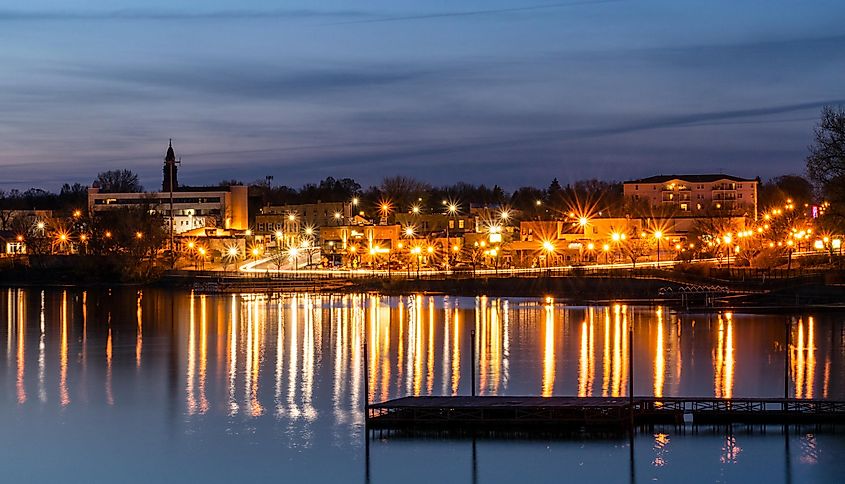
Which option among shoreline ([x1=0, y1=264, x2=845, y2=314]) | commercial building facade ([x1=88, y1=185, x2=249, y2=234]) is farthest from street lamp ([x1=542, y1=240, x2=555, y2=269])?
commercial building facade ([x1=88, y1=185, x2=249, y2=234])

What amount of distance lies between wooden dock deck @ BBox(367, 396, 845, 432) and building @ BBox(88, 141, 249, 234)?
82006 millimetres

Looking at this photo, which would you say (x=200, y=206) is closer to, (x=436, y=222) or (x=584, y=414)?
(x=436, y=222)

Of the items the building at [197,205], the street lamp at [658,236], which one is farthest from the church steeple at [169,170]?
the street lamp at [658,236]

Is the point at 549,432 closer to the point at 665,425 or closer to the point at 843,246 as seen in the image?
the point at 665,425

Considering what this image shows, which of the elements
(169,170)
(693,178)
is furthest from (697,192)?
(169,170)

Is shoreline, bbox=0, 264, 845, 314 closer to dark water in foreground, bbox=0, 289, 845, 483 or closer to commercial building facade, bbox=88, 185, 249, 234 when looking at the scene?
dark water in foreground, bbox=0, 289, 845, 483

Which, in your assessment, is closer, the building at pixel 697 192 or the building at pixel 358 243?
the building at pixel 358 243

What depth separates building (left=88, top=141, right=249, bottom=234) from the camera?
352 ft

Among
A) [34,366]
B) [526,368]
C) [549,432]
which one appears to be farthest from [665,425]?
[34,366]

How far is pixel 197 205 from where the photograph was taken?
10912 cm

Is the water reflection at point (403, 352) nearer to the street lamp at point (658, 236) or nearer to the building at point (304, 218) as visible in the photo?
the street lamp at point (658, 236)

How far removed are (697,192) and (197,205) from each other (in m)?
46.5

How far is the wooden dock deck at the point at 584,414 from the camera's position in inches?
1008

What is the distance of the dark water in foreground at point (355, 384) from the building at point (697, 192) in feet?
175
